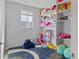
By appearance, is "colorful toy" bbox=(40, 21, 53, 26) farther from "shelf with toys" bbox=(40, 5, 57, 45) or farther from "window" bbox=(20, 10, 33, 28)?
"window" bbox=(20, 10, 33, 28)

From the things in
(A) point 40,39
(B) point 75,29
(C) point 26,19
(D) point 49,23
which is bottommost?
(A) point 40,39

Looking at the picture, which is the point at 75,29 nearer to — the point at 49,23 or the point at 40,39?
the point at 49,23

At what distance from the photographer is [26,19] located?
5758mm

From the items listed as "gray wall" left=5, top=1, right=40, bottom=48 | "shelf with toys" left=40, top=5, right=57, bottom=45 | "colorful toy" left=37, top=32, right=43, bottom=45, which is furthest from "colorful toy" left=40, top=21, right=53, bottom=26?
"gray wall" left=5, top=1, right=40, bottom=48

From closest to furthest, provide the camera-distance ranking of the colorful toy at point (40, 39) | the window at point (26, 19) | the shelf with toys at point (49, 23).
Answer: the shelf with toys at point (49, 23), the window at point (26, 19), the colorful toy at point (40, 39)

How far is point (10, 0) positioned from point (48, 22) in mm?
2235

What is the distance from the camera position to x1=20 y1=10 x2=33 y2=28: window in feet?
18.0

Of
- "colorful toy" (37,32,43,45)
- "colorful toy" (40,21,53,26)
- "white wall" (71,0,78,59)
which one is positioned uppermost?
"colorful toy" (40,21,53,26)

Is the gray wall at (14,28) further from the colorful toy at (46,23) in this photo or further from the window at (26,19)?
the colorful toy at (46,23)

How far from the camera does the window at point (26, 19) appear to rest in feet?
18.0

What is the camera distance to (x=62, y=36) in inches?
155

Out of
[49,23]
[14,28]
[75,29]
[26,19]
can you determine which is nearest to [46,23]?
[49,23]

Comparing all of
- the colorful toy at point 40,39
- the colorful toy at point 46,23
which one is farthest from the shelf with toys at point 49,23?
the colorful toy at point 40,39

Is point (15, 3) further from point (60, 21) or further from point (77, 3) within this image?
point (77, 3)
